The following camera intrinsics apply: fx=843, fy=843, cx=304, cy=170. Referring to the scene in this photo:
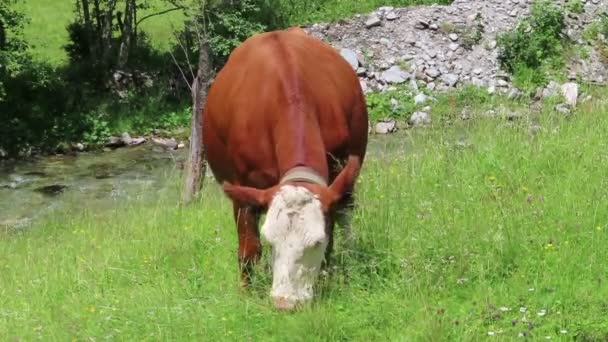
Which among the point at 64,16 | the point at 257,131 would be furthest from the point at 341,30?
the point at 257,131

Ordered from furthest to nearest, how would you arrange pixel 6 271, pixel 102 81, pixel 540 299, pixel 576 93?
pixel 102 81 → pixel 576 93 → pixel 6 271 → pixel 540 299

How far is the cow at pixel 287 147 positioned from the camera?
5020 millimetres

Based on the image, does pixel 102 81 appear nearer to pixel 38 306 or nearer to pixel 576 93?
pixel 576 93

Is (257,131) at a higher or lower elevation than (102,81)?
higher

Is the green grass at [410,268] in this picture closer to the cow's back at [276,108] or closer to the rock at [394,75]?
the cow's back at [276,108]

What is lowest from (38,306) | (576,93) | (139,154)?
(139,154)

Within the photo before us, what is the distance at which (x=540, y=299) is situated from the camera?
5008 millimetres

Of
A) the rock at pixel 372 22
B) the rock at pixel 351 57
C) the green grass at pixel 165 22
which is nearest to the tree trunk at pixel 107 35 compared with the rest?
the green grass at pixel 165 22

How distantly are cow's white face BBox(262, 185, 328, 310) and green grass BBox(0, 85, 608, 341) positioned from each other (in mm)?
144

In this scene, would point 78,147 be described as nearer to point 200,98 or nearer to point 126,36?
point 126,36

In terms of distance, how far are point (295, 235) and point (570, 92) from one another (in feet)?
48.8

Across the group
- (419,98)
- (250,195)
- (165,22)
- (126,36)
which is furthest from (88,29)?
(250,195)

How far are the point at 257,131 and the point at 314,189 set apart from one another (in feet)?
3.16

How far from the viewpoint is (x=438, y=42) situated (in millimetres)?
22172
